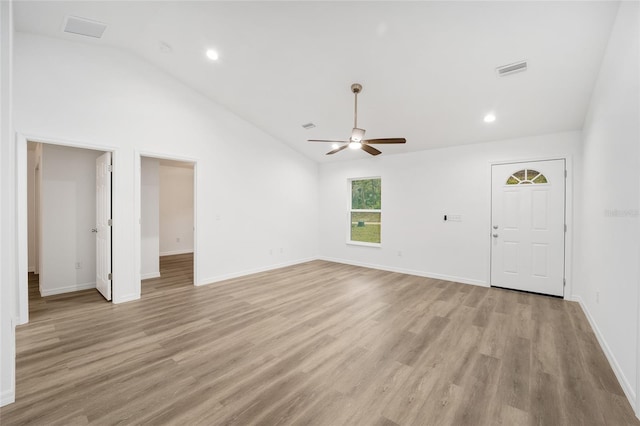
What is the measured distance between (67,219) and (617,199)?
271 inches

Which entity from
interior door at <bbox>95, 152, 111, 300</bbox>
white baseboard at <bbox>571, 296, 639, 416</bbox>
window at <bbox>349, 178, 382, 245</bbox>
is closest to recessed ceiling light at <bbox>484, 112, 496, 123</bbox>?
window at <bbox>349, 178, 382, 245</bbox>

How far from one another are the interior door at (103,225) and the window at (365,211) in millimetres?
4838

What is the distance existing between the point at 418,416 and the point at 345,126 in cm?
435

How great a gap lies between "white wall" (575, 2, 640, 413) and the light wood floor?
31 centimetres

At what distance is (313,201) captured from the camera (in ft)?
24.1

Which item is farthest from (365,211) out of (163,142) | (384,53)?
(163,142)

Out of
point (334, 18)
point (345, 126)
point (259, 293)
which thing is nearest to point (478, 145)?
point (345, 126)

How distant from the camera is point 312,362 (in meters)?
2.46

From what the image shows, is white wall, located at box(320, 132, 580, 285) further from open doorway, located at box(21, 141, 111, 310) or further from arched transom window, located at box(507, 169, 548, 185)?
open doorway, located at box(21, 141, 111, 310)

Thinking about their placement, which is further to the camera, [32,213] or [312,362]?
[32,213]

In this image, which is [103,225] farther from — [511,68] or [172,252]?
[511,68]

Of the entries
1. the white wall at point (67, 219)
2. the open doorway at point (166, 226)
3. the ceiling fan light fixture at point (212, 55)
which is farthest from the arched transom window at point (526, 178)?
the white wall at point (67, 219)

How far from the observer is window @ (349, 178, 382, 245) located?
6496 millimetres

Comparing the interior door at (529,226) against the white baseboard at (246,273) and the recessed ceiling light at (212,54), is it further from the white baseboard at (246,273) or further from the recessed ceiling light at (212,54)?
the recessed ceiling light at (212,54)
